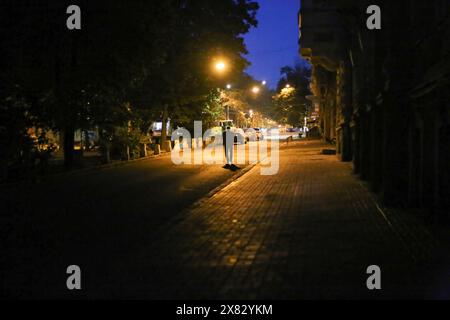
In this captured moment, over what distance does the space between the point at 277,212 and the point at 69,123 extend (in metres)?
12.0

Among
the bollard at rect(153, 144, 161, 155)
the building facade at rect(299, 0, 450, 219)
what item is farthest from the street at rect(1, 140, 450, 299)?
the bollard at rect(153, 144, 161, 155)

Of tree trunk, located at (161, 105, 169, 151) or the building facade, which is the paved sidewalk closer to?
the building facade

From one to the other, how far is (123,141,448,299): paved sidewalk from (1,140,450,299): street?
1 cm

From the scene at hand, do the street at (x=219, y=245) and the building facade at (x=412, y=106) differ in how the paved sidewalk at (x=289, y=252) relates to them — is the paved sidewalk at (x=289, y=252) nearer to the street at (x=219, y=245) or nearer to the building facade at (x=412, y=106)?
the street at (x=219, y=245)

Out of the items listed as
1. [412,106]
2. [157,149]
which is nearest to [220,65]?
[157,149]

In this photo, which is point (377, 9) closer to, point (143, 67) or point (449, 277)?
point (449, 277)

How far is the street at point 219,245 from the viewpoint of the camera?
19.5 feet

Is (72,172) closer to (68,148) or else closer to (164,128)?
(68,148)

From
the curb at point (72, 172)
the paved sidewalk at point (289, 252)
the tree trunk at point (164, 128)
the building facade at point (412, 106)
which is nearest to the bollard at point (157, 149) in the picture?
the tree trunk at point (164, 128)

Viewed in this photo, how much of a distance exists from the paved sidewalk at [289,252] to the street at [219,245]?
1 cm

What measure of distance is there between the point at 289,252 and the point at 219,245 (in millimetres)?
1131

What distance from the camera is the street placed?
5.96 m

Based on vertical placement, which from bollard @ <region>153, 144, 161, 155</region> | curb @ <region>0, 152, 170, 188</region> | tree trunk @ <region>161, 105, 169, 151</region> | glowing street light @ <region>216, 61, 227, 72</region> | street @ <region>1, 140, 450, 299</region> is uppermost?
glowing street light @ <region>216, 61, 227, 72</region>

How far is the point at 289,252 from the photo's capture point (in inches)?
295
